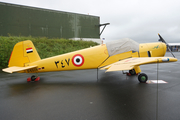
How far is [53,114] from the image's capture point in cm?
268

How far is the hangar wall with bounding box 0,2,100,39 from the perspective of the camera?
16.3 metres

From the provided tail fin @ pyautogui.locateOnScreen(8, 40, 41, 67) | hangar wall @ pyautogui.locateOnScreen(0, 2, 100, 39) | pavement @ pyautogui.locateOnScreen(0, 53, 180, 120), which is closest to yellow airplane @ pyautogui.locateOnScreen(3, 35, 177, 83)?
tail fin @ pyautogui.locateOnScreen(8, 40, 41, 67)

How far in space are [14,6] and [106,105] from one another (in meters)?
20.2

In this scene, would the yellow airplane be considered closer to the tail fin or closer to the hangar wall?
the tail fin

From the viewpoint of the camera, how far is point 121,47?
222 inches

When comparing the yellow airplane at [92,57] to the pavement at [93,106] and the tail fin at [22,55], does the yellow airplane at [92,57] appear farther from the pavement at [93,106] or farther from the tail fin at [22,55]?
the pavement at [93,106]

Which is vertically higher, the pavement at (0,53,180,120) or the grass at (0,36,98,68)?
the grass at (0,36,98,68)

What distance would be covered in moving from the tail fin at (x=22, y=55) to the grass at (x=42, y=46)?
5.94 m

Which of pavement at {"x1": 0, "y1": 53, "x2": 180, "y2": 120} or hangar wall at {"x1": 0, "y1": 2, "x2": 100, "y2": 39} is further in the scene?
hangar wall at {"x1": 0, "y1": 2, "x2": 100, "y2": 39}

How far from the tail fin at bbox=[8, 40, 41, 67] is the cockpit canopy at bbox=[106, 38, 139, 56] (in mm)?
4124

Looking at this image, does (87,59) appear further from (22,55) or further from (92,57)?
(22,55)

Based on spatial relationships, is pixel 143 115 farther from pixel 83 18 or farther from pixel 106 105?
pixel 83 18

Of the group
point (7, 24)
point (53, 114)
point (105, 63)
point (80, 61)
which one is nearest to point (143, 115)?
point (53, 114)

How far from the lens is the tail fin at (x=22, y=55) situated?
5758 millimetres
